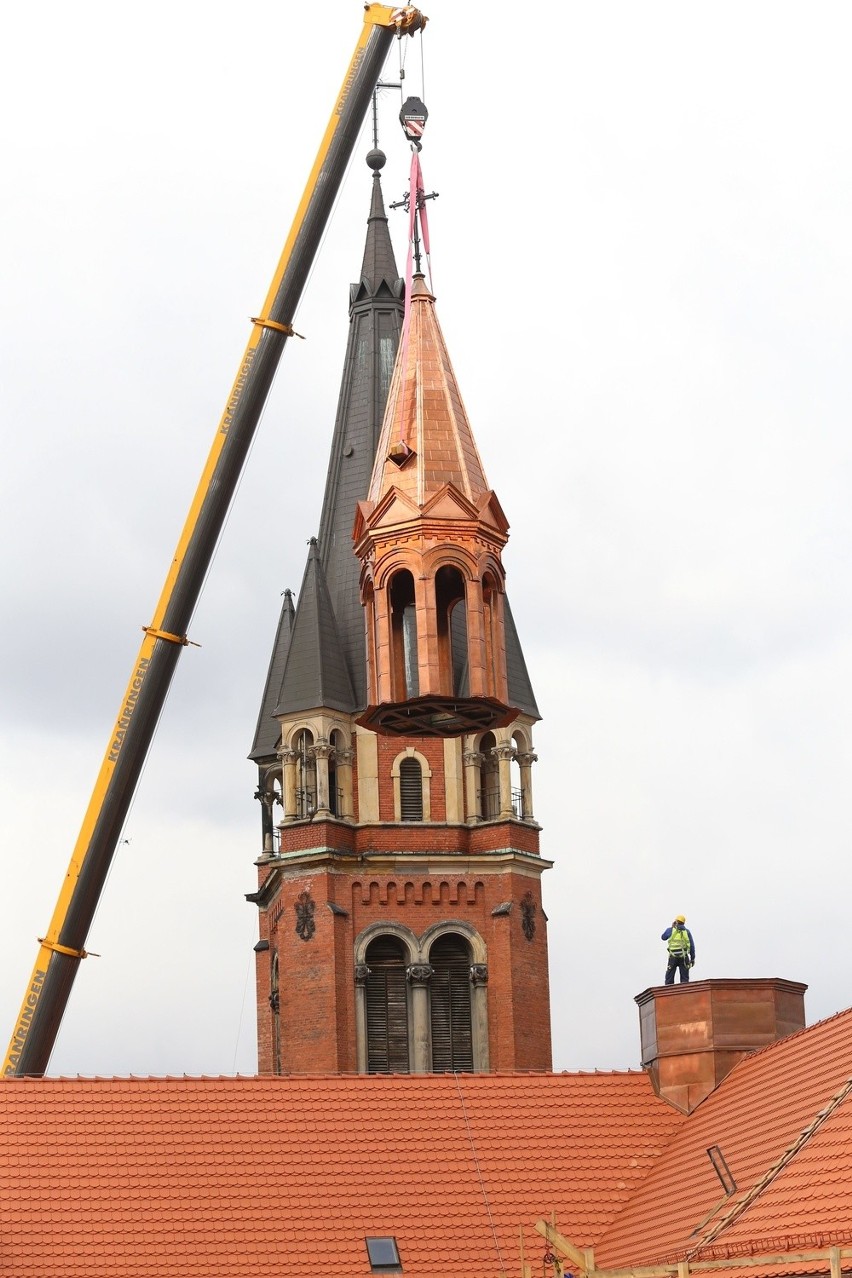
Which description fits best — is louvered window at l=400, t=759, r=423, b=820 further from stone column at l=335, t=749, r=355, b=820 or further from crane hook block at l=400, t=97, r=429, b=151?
crane hook block at l=400, t=97, r=429, b=151

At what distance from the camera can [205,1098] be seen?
123 ft

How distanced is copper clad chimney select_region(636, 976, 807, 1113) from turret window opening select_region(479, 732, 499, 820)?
85.8 ft

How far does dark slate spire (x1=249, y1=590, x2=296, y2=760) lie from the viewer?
6838cm

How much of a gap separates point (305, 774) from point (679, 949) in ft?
77.8

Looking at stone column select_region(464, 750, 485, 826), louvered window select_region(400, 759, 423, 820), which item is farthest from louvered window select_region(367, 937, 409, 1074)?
stone column select_region(464, 750, 485, 826)

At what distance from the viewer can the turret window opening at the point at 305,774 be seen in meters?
64.6

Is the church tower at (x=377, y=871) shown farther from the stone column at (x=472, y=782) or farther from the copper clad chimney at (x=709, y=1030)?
the copper clad chimney at (x=709, y=1030)

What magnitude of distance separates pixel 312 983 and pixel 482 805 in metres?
6.52

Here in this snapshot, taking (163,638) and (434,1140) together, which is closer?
(434,1140)

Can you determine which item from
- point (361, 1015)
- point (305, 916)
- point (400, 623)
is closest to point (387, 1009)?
point (361, 1015)

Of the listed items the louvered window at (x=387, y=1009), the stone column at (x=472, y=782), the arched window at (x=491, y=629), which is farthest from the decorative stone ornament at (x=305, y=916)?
the arched window at (x=491, y=629)

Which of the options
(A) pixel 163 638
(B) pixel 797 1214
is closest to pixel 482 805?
(A) pixel 163 638

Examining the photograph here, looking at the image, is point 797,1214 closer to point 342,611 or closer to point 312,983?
point 312,983

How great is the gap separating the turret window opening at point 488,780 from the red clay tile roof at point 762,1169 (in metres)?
27.0
